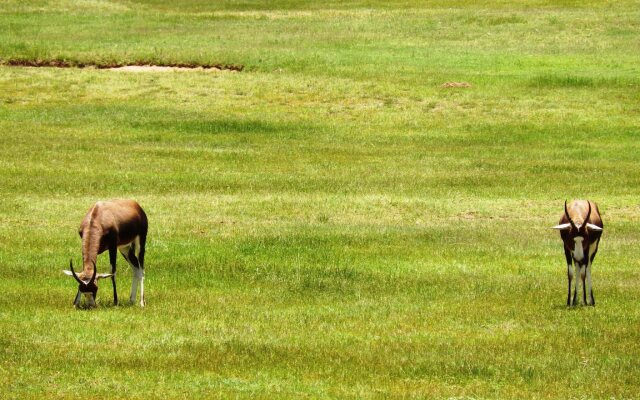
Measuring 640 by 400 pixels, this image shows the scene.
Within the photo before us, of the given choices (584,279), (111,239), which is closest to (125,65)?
(111,239)

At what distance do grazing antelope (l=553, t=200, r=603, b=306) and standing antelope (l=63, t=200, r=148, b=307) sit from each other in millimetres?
7563

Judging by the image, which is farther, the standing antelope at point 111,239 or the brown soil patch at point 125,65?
the brown soil patch at point 125,65

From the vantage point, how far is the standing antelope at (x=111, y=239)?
21.2 metres

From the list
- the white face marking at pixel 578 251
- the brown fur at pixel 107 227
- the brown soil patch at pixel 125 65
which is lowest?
the brown soil patch at pixel 125 65

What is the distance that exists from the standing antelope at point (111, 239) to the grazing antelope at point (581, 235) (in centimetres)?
756

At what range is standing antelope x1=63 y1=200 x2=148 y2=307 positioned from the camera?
69.6ft

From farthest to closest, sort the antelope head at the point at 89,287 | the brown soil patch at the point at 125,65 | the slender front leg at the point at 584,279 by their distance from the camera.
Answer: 1. the brown soil patch at the point at 125,65
2. the slender front leg at the point at 584,279
3. the antelope head at the point at 89,287

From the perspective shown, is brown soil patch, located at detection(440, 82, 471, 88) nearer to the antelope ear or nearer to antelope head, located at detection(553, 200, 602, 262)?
antelope head, located at detection(553, 200, 602, 262)

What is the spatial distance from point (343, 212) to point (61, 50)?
1478 inches

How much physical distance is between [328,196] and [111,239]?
51.6 feet

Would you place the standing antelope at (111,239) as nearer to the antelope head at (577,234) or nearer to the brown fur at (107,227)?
the brown fur at (107,227)

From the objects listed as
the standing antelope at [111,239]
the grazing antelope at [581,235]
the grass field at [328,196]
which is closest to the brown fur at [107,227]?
the standing antelope at [111,239]

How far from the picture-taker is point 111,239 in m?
21.9

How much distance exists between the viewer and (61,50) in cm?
6794
